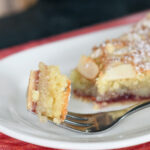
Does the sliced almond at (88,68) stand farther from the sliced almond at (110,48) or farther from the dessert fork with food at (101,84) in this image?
the sliced almond at (110,48)

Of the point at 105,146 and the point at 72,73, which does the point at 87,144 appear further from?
the point at 72,73

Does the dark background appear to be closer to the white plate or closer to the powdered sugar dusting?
the white plate

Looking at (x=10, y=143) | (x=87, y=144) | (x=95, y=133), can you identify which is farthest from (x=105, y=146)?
(x=10, y=143)

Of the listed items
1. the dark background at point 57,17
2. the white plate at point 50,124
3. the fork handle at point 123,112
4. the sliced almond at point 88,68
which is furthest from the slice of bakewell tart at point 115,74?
the dark background at point 57,17

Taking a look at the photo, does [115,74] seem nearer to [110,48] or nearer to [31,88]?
[110,48]

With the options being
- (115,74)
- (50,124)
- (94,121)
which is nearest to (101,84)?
(115,74)
